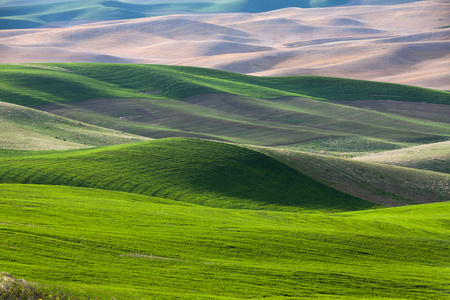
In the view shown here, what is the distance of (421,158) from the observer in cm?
5522

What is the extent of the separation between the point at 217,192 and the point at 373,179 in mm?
14633

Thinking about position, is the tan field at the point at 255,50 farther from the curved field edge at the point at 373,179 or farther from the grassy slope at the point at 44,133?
the curved field edge at the point at 373,179

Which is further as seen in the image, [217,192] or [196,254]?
[217,192]

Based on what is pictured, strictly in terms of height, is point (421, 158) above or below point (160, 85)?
below

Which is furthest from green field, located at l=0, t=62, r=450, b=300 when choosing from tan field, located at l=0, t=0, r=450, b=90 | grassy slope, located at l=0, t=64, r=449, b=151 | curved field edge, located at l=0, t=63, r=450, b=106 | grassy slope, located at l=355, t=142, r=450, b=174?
tan field, located at l=0, t=0, r=450, b=90

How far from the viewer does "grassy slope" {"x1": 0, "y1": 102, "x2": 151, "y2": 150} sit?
46.8 meters

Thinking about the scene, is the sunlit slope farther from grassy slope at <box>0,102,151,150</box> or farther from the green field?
grassy slope at <box>0,102,151,150</box>

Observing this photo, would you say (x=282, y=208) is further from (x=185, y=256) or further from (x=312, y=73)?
(x=312, y=73)

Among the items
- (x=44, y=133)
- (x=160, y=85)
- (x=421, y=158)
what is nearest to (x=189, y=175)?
(x=44, y=133)

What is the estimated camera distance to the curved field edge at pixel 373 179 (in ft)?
140

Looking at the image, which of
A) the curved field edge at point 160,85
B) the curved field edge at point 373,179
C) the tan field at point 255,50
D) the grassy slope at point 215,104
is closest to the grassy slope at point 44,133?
the grassy slope at point 215,104

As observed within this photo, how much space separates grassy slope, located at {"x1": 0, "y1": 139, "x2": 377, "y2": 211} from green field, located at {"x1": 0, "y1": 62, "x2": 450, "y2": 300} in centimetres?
17

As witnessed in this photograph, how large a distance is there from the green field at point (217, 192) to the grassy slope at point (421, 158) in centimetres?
22

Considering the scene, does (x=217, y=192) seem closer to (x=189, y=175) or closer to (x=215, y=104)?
(x=189, y=175)
